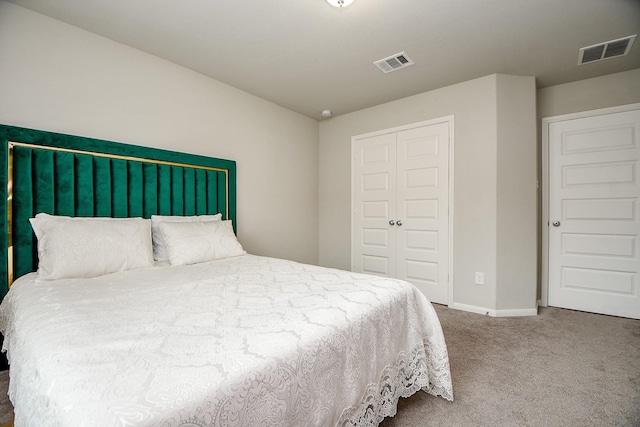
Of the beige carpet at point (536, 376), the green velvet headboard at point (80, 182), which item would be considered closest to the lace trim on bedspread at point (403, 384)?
the beige carpet at point (536, 376)

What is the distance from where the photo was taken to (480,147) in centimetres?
302

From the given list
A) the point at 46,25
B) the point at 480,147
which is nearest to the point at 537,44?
the point at 480,147

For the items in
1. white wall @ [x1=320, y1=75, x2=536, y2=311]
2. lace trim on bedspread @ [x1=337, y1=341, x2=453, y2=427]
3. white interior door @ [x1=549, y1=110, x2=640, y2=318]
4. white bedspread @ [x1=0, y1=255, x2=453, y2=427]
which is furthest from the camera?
white wall @ [x1=320, y1=75, x2=536, y2=311]

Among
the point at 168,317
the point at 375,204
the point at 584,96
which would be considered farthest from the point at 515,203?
the point at 168,317

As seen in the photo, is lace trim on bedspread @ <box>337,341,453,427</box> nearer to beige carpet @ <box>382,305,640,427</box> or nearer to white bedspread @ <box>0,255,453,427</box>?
white bedspread @ <box>0,255,453,427</box>

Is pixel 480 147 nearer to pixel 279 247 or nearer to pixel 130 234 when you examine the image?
pixel 279 247

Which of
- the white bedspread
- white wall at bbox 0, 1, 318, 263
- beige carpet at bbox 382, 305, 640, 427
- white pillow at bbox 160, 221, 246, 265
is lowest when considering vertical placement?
beige carpet at bbox 382, 305, 640, 427

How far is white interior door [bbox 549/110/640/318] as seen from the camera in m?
2.79

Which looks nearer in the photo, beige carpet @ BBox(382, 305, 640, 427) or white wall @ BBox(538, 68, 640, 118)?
beige carpet @ BBox(382, 305, 640, 427)

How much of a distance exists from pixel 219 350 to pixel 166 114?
8.26 feet

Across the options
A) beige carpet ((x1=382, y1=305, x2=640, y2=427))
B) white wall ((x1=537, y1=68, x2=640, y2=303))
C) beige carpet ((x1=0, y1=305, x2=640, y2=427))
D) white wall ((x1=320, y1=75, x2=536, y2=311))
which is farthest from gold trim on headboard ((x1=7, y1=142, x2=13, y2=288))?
white wall ((x1=537, y1=68, x2=640, y2=303))

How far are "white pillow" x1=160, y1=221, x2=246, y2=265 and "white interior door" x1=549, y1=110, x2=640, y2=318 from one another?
11.5ft

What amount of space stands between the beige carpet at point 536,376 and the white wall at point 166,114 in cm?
185

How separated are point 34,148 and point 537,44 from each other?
3.99 m
